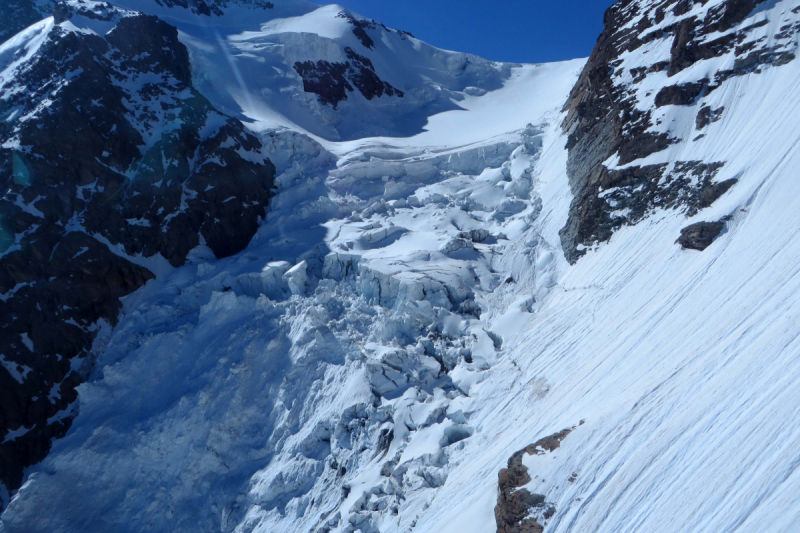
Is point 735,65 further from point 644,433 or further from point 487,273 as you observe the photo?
point 644,433

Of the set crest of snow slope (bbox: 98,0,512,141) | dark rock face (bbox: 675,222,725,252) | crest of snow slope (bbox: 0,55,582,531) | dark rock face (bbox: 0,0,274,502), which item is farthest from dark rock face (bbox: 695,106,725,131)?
crest of snow slope (bbox: 98,0,512,141)

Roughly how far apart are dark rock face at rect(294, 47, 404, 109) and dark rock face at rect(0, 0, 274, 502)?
9947mm

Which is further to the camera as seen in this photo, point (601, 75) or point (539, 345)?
point (601, 75)

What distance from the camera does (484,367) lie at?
590 inches

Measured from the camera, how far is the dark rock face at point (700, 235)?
12.6m

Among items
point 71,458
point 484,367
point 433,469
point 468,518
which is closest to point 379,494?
point 433,469

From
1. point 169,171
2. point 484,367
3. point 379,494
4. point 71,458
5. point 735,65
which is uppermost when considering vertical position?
point 169,171

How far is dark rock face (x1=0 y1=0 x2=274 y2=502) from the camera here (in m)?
18.5

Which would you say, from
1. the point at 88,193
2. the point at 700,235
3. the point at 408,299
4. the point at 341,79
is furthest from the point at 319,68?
the point at 700,235

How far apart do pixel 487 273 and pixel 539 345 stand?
16.1ft

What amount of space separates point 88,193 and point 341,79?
21.0 meters

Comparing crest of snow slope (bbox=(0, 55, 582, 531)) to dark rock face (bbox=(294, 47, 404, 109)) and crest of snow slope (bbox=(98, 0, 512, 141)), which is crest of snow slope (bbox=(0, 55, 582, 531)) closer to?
crest of snow slope (bbox=(98, 0, 512, 141))

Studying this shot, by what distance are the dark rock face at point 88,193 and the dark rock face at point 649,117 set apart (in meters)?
15.7

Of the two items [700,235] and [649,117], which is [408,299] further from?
A: [649,117]
